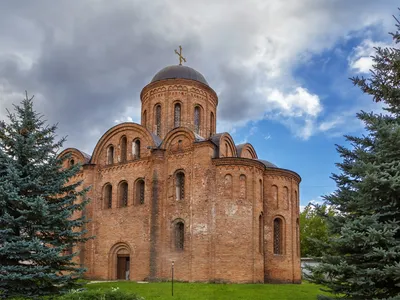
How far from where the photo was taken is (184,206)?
23.0 metres

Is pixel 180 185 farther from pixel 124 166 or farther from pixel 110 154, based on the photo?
pixel 110 154

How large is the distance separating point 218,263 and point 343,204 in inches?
443

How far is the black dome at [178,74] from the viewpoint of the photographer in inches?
1135

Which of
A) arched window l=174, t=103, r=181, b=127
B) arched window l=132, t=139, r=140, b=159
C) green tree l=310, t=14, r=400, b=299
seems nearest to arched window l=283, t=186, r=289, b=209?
arched window l=174, t=103, r=181, b=127

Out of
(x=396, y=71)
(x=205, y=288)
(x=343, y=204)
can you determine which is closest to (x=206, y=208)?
(x=205, y=288)

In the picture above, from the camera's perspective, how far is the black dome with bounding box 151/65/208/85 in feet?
94.6

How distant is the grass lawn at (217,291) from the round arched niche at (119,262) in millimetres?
3493

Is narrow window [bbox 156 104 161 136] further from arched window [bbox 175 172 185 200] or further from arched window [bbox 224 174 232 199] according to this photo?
arched window [bbox 224 174 232 199]

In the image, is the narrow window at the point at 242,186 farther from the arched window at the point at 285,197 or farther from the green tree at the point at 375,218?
the green tree at the point at 375,218

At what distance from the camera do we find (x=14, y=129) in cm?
1532

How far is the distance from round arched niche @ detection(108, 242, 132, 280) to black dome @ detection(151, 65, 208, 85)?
1115 centimetres

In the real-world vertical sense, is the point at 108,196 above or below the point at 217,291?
above

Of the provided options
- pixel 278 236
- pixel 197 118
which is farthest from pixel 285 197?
pixel 197 118

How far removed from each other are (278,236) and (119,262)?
916 cm
